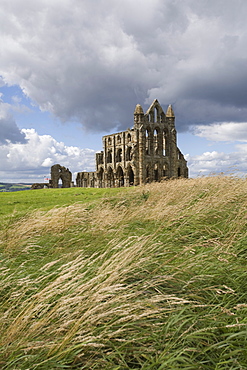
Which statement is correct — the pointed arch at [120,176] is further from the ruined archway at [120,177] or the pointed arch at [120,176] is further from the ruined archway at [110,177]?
the ruined archway at [110,177]

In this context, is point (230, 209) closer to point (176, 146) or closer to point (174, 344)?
point (174, 344)

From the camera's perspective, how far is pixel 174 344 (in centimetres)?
261

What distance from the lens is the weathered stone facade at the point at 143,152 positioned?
43875 mm

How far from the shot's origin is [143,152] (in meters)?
44.1

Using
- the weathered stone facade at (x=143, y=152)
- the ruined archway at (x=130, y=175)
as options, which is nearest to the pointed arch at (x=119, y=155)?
the weathered stone facade at (x=143, y=152)

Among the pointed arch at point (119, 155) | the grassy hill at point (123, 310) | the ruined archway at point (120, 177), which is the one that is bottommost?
the grassy hill at point (123, 310)

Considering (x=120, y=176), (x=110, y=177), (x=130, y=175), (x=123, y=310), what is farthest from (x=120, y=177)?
(x=123, y=310)

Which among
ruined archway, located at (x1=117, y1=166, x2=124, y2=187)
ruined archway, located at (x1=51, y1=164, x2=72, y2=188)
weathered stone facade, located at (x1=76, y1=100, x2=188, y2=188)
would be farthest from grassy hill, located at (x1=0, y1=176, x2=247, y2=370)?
ruined archway, located at (x1=51, y1=164, x2=72, y2=188)

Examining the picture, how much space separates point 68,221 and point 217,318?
13.9ft

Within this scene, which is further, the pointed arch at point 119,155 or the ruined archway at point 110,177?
the ruined archway at point 110,177

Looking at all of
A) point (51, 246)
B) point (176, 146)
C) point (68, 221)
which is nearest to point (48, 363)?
point (51, 246)

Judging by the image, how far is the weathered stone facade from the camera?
144 ft

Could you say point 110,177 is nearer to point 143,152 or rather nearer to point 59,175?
point 143,152

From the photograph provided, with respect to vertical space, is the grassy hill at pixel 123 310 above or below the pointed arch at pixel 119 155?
below
